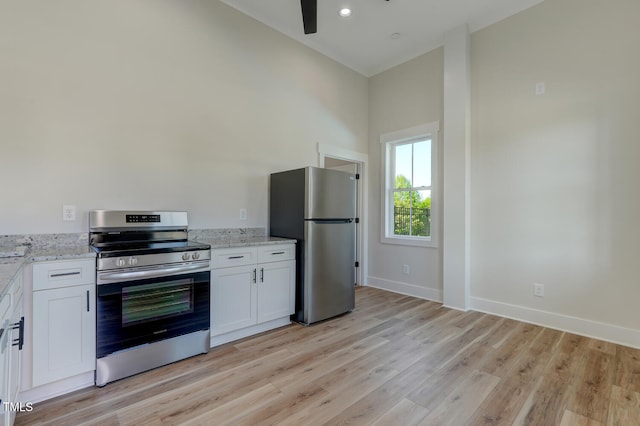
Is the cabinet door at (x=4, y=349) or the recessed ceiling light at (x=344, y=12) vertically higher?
the recessed ceiling light at (x=344, y=12)

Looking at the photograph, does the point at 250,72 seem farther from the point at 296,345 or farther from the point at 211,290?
the point at 296,345

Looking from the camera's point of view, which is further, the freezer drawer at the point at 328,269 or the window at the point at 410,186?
the window at the point at 410,186

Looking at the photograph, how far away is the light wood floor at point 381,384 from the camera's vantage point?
1739 mm

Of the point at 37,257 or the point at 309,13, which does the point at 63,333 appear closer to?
the point at 37,257

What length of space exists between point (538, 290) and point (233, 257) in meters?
3.20

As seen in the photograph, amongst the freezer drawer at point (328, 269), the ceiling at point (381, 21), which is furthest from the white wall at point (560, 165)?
the freezer drawer at point (328, 269)

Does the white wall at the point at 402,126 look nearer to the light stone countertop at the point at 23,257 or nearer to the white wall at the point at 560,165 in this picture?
the white wall at the point at 560,165

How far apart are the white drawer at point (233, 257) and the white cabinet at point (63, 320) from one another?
86cm

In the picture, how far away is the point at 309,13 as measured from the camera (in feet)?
7.89

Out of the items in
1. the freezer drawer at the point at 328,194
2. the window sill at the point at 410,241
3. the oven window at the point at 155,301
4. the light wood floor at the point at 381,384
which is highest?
the freezer drawer at the point at 328,194

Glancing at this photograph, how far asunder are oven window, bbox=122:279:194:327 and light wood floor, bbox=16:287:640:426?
40cm

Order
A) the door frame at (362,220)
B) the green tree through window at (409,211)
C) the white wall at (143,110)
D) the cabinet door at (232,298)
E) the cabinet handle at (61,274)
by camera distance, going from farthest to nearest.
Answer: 1. the door frame at (362,220)
2. the green tree through window at (409,211)
3. the cabinet door at (232,298)
4. the white wall at (143,110)
5. the cabinet handle at (61,274)

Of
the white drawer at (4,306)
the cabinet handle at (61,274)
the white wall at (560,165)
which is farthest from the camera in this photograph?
the white wall at (560,165)

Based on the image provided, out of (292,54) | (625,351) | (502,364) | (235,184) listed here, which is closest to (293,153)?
(235,184)
